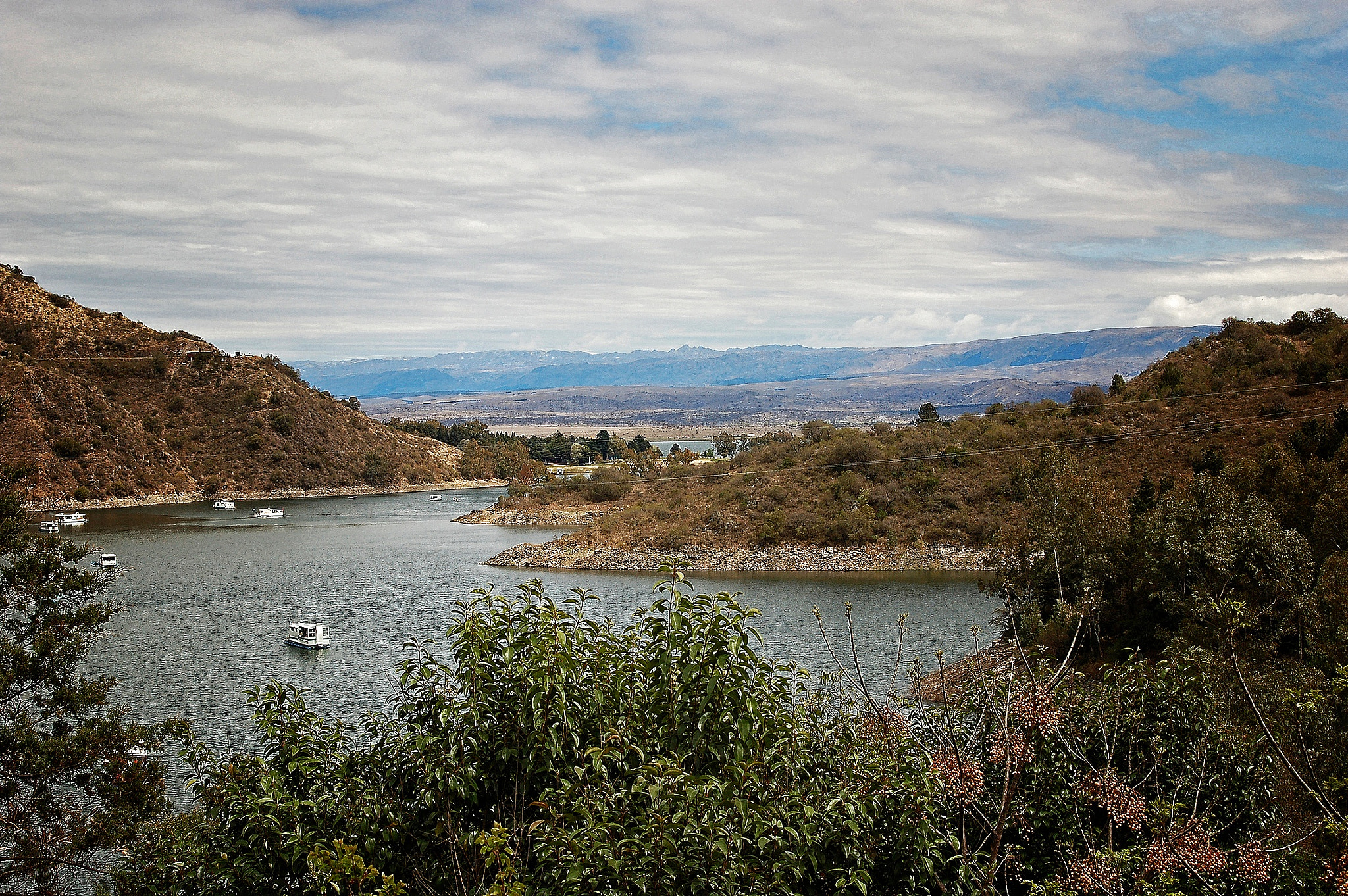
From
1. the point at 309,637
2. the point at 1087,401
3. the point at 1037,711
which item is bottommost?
the point at 309,637

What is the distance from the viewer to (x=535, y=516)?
76812 mm

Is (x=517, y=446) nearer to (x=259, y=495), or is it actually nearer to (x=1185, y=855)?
(x=259, y=495)

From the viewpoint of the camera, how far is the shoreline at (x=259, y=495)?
80.4m

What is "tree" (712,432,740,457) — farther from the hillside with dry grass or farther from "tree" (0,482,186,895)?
"tree" (0,482,186,895)

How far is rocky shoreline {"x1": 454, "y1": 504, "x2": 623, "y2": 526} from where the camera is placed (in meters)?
73.6

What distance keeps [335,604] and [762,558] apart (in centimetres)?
2321

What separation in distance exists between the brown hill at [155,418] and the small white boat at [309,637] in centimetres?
5697

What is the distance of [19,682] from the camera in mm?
14516

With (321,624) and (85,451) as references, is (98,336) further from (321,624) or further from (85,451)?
(321,624)

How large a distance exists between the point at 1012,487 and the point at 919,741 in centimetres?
4712

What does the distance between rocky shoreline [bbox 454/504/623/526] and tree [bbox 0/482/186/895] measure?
5425cm

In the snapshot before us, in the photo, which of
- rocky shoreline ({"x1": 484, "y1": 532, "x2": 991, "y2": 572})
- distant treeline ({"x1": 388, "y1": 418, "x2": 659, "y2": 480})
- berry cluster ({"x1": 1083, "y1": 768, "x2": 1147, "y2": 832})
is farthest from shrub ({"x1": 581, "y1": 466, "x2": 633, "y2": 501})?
berry cluster ({"x1": 1083, "y1": 768, "x2": 1147, "y2": 832})

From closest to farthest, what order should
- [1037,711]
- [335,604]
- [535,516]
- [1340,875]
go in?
[1340,875] → [1037,711] → [335,604] → [535,516]

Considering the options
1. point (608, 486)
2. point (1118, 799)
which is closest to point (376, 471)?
point (608, 486)
